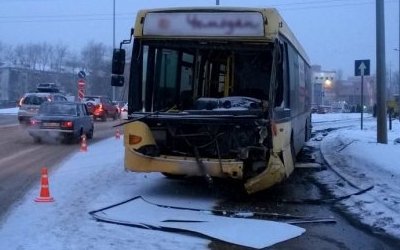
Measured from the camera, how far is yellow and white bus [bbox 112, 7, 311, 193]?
1014 centimetres

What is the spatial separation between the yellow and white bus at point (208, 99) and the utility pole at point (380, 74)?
7.64 m

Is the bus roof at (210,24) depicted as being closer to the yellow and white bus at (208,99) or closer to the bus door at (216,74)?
the yellow and white bus at (208,99)

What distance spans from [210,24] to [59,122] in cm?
1319

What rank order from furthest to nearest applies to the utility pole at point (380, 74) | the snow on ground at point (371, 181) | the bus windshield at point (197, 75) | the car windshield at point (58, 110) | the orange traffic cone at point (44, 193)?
the car windshield at point (58, 110), the utility pole at point (380, 74), the bus windshield at point (197, 75), the orange traffic cone at point (44, 193), the snow on ground at point (371, 181)

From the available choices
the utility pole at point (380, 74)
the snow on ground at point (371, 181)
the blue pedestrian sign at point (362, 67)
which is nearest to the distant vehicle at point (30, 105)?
the blue pedestrian sign at point (362, 67)

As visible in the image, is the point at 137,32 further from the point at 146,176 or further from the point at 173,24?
the point at 146,176

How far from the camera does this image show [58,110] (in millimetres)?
23391

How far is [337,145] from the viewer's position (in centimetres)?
2142

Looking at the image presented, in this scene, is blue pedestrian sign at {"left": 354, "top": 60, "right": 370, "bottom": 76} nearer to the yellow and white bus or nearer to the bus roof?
the yellow and white bus

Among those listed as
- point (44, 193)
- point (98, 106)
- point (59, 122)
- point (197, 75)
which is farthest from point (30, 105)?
point (44, 193)

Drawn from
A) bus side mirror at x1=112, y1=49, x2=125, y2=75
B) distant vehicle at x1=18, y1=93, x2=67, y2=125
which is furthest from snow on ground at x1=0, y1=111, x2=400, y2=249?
distant vehicle at x1=18, y1=93, x2=67, y2=125

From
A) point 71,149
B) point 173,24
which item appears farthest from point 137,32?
point 71,149

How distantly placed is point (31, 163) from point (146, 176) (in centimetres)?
400

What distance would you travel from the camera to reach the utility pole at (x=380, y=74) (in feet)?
60.1
